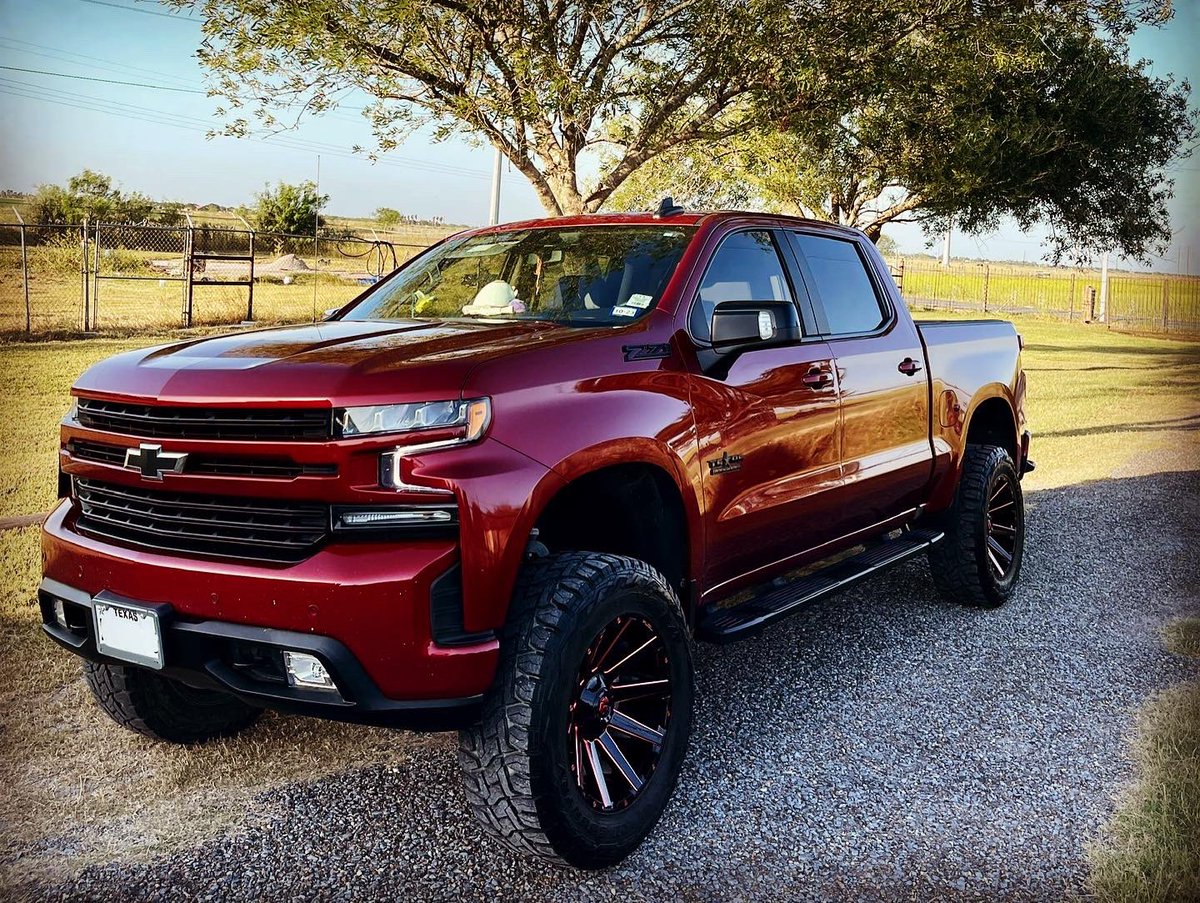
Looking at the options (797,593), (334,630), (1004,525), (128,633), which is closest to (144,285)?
(1004,525)

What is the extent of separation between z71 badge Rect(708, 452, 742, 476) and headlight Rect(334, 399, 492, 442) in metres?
1.13

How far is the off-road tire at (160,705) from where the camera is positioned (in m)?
3.84

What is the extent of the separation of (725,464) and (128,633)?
6.70 feet

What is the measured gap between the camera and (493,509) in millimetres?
2924

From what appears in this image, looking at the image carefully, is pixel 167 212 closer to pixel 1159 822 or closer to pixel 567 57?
pixel 567 57

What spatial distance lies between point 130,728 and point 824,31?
1066cm

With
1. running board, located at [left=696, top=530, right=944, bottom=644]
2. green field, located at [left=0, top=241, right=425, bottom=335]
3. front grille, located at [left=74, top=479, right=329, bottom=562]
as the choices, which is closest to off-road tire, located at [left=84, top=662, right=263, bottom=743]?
front grille, located at [left=74, top=479, right=329, bottom=562]

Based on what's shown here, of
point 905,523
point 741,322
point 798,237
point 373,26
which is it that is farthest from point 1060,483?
point 373,26

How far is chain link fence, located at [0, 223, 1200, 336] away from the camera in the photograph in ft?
55.4

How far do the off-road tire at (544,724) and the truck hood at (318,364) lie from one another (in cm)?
66

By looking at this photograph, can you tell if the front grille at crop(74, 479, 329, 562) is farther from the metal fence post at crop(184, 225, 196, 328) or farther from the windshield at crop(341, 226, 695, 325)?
the metal fence post at crop(184, 225, 196, 328)

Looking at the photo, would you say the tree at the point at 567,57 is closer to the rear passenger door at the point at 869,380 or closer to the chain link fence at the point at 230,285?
the chain link fence at the point at 230,285

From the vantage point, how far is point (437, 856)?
3.31 metres

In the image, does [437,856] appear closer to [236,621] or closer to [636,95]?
[236,621]
